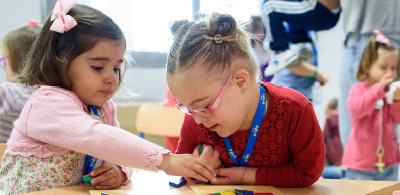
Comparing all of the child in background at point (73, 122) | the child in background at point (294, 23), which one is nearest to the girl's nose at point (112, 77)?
the child in background at point (73, 122)

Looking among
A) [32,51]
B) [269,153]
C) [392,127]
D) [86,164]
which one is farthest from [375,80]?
[32,51]

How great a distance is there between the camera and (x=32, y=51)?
3.51 feet

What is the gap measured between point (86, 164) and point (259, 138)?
1.73 ft

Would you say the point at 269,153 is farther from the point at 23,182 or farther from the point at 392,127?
the point at 392,127

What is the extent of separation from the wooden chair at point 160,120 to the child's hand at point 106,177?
0.93 metres

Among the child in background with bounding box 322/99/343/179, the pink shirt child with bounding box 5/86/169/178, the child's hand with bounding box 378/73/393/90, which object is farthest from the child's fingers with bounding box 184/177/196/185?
the child in background with bounding box 322/99/343/179

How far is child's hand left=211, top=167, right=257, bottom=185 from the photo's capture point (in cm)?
95

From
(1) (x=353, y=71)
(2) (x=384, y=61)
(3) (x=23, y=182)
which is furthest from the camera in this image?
(1) (x=353, y=71)

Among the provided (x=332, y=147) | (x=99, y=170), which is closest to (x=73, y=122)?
(x=99, y=170)

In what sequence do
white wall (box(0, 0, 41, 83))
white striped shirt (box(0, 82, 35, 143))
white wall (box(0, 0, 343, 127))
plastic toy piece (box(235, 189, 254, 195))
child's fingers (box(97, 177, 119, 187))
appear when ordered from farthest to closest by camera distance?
white wall (box(0, 0, 41, 83)), white wall (box(0, 0, 343, 127)), white striped shirt (box(0, 82, 35, 143)), child's fingers (box(97, 177, 119, 187)), plastic toy piece (box(235, 189, 254, 195))

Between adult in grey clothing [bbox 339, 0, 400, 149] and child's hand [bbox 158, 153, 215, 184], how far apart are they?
4.12 ft

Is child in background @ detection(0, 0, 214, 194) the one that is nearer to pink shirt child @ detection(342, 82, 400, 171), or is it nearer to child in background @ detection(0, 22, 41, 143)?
child in background @ detection(0, 22, 41, 143)

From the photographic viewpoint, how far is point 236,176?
956 millimetres

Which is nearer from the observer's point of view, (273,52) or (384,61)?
(384,61)
